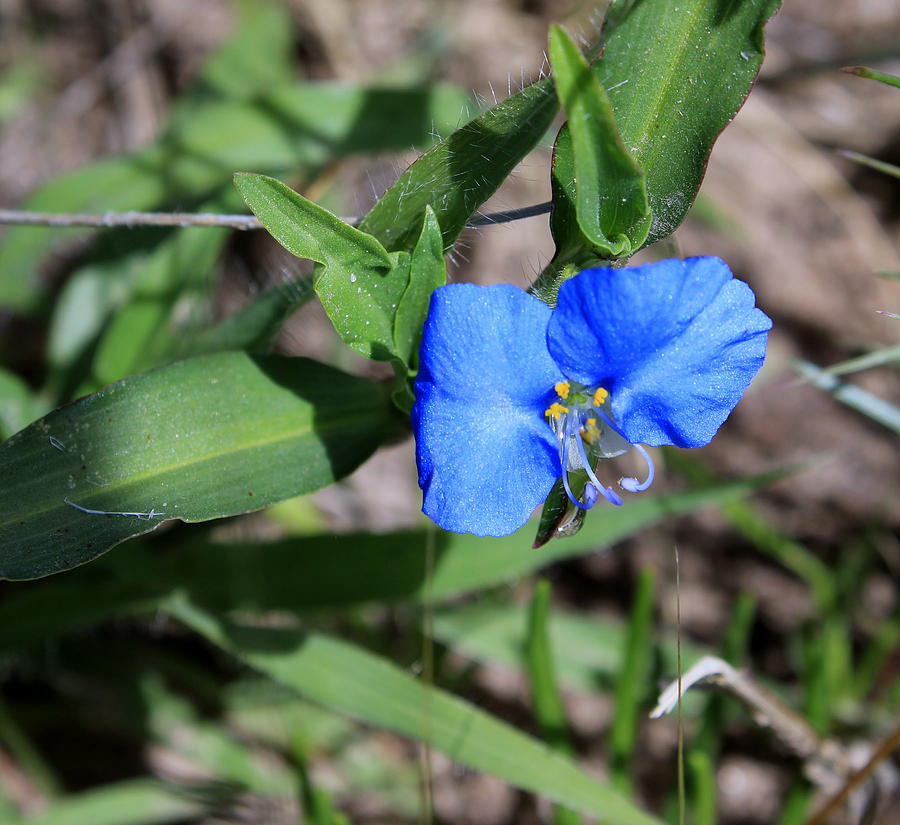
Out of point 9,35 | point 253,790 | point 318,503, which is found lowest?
point 253,790

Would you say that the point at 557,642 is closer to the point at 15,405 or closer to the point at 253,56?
the point at 15,405

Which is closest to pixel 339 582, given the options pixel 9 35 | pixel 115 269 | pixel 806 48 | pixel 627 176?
pixel 115 269

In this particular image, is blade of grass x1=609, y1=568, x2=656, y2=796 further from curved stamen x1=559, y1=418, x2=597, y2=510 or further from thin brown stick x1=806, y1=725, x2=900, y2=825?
curved stamen x1=559, y1=418, x2=597, y2=510

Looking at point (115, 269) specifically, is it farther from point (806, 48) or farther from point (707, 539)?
point (806, 48)

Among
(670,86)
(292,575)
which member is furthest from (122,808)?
(670,86)

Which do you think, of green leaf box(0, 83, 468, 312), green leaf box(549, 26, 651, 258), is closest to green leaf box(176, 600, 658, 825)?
green leaf box(549, 26, 651, 258)

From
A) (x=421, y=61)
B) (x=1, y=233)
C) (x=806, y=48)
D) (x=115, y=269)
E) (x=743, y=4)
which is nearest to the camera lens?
(x=743, y=4)

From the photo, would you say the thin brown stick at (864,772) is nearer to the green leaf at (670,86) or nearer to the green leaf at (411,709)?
the green leaf at (411,709)
